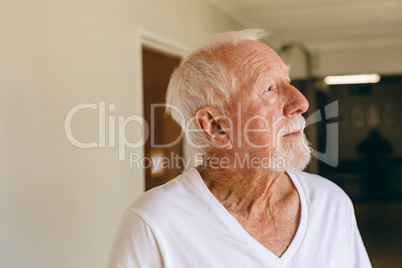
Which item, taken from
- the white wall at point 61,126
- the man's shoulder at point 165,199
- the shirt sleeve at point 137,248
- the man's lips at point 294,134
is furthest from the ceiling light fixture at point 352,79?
the shirt sleeve at point 137,248

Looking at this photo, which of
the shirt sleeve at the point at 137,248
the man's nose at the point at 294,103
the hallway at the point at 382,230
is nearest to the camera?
the shirt sleeve at the point at 137,248

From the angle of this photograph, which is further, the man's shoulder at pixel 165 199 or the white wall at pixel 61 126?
the white wall at pixel 61 126

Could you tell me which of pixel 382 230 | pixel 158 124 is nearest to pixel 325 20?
pixel 382 230

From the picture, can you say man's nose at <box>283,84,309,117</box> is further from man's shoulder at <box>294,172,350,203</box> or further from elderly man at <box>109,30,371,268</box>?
man's shoulder at <box>294,172,350,203</box>

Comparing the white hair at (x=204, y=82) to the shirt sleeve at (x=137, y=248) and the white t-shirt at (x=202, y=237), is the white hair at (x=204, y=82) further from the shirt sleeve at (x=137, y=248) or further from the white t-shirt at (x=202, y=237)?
the shirt sleeve at (x=137, y=248)

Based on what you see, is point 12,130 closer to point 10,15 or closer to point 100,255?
point 10,15

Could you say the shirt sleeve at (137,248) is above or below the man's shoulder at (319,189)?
below

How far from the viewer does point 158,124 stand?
3.29 m

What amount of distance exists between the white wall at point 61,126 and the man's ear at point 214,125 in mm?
878

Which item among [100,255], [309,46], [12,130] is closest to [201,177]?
[12,130]

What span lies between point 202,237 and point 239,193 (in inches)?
7.0

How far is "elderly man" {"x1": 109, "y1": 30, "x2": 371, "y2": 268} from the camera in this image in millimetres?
1065

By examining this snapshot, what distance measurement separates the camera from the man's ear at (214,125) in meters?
1.19

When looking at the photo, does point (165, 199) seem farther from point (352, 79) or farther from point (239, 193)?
point (352, 79)
